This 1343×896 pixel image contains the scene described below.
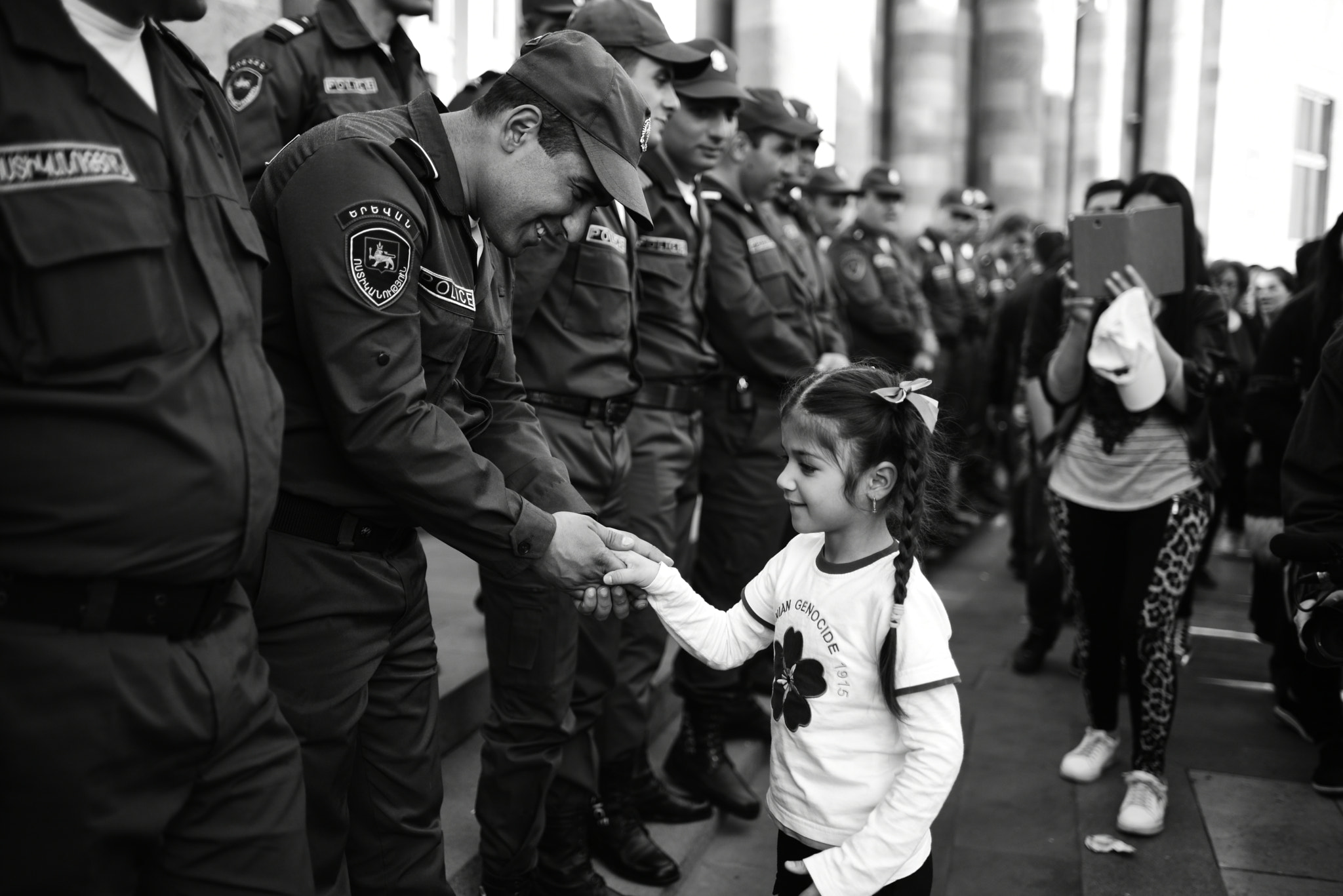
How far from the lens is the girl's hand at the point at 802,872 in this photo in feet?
7.29

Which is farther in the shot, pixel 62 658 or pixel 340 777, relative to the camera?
pixel 340 777

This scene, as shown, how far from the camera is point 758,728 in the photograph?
4.89 metres

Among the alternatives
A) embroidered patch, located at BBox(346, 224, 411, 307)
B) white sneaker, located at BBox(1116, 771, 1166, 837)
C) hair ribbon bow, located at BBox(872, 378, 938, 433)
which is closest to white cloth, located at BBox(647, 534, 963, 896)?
hair ribbon bow, located at BBox(872, 378, 938, 433)

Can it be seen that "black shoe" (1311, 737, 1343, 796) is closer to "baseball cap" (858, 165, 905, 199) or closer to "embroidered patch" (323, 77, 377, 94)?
"embroidered patch" (323, 77, 377, 94)

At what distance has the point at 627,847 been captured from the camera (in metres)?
3.65

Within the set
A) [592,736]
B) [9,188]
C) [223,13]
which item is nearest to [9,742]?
[9,188]

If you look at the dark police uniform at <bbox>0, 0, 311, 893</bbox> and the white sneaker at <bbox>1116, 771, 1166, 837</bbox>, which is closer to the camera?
the dark police uniform at <bbox>0, 0, 311, 893</bbox>

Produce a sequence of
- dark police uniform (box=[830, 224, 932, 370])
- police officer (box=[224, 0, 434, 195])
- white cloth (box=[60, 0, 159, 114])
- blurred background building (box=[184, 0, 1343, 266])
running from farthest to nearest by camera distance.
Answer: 1. blurred background building (box=[184, 0, 1343, 266])
2. dark police uniform (box=[830, 224, 932, 370])
3. police officer (box=[224, 0, 434, 195])
4. white cloth (box=[60, 0, 159, 114])

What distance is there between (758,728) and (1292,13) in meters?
18.4

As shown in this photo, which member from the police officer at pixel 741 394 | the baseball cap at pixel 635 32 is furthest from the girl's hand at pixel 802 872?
the baseball cap at pixel 635 32

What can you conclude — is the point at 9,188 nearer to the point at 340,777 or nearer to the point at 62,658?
the point at 62,658

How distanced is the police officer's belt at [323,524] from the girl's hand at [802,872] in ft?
3.11

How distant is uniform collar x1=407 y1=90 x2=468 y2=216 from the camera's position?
7.76 feet

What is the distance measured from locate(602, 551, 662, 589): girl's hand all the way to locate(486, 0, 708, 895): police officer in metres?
0.57
